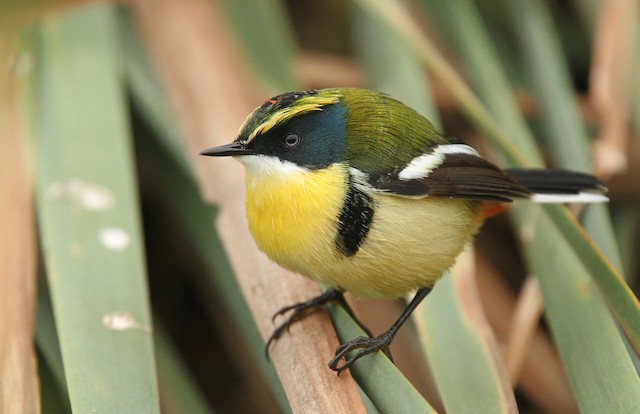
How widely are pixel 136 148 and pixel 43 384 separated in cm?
110

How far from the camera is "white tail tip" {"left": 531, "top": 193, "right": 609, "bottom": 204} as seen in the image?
2122mm

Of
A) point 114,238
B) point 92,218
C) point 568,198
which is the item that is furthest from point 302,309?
point 568,198

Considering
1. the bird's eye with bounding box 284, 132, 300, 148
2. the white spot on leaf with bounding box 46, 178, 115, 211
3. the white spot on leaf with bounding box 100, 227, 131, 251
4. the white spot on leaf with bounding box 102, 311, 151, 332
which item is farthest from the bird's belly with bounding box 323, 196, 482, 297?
the white spot on leaf with bounding box 46, 178, 115, 211

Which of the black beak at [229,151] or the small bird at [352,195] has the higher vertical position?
the black beak at [229,151]

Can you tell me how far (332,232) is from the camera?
183 cm

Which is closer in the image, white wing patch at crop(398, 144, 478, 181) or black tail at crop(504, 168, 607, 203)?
white wing patch at crop(398, 144, 478, 181)

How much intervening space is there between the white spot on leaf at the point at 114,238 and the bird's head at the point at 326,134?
447 mm

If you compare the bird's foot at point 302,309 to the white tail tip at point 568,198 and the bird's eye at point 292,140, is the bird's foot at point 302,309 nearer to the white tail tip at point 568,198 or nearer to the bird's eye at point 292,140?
the bird's eye at point 292,140

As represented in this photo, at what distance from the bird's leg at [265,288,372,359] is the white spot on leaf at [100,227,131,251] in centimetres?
47

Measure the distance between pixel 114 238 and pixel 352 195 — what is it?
70 centimetres

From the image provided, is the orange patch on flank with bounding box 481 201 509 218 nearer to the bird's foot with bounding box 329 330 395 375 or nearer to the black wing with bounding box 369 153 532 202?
the black wing with bounding box 369 153 532 202

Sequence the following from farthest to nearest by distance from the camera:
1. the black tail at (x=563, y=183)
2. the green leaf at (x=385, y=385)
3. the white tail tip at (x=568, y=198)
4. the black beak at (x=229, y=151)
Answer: the black tail at (x=563, y=183), the white tail tip at (x=568, y=198), the black beak at (x=229, y=151), the green leaf at (x=385, y=385)

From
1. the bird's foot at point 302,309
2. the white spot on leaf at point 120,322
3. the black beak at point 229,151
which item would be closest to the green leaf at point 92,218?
the white spot on leaf at point 120,322

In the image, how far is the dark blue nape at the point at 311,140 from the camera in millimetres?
1881
